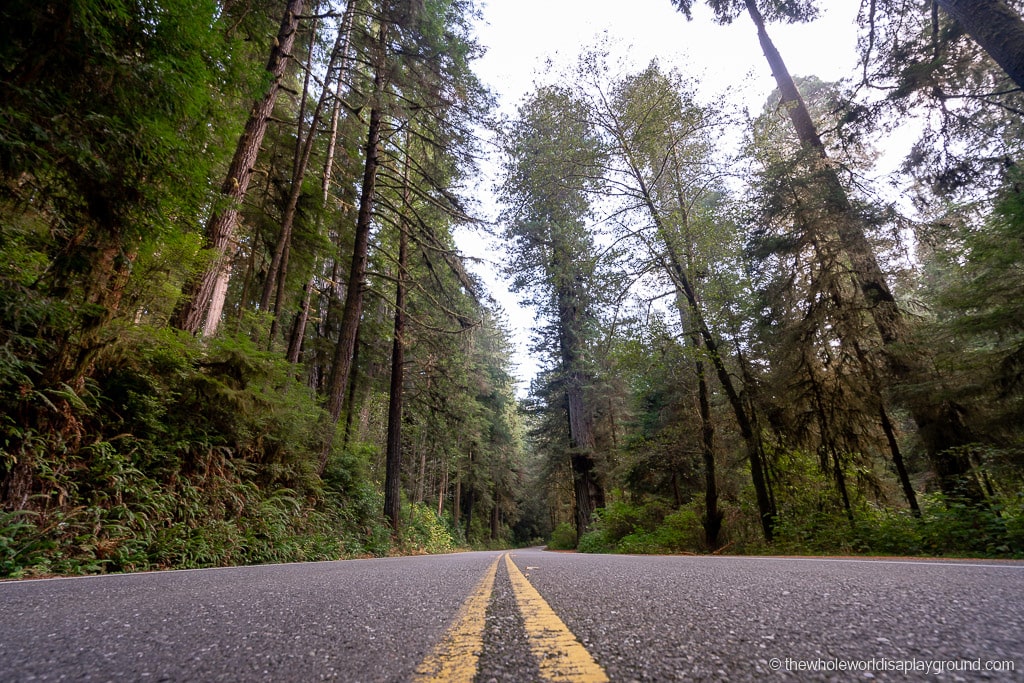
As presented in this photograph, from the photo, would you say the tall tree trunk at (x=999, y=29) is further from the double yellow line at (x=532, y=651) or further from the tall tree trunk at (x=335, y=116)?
the tall tree trunk at (x=335, y=116)

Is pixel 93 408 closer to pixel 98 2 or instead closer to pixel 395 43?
pixel 98 2

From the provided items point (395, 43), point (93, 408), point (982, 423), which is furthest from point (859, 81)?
point (93, 408)

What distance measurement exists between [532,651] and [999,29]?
9.78 meters

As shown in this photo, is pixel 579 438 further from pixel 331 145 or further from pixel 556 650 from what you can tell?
pixel 556 650

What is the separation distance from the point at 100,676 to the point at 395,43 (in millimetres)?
12495

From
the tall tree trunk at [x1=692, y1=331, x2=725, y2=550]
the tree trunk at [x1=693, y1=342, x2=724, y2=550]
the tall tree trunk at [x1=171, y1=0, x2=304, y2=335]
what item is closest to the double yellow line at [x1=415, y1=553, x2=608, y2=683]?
the tall tree trunk at [x1=171, y1=0, x2=304, y2=335]

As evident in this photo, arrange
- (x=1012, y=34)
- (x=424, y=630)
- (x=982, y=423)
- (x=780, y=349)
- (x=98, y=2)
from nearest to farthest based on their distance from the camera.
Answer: (x=424, y=630) → (x=98, y=2) → (x=1012, y=34) → (x=982, y=423) → (x=780, y=349)

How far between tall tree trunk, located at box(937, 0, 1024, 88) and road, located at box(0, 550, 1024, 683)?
7.28 metres

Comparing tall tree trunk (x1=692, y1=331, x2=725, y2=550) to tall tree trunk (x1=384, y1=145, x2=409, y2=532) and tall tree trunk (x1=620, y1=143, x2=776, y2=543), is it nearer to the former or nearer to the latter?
tall tree trunk (x1=620, y1=143, x2=776, y2=543)

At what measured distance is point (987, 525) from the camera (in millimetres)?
5266

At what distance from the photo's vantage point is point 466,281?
12.2 meters

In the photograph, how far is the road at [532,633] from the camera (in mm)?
1151

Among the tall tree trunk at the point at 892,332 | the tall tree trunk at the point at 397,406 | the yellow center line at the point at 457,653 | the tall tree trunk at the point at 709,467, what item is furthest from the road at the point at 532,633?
the tall tree trunk at the point at 397,406

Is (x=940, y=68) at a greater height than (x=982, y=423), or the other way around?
(x=940, y=68)
